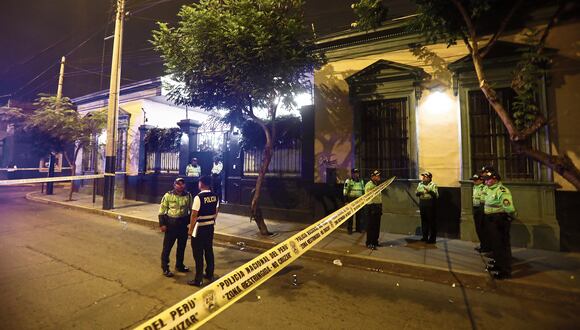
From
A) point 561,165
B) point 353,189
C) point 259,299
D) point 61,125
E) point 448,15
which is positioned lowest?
point 259,299

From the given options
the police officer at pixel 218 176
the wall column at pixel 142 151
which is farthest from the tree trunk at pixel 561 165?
the wall column at pixel 142 151

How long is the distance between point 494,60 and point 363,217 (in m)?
5.30

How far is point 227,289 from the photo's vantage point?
2.66 metres

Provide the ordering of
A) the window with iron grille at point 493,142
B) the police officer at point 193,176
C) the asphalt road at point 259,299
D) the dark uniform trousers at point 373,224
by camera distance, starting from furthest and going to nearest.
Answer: the police officer at point 193,176 → the window with iron grille at point 493,142 → the dark uniform trousers at point 373,224 → the asphalt road at point 259,299

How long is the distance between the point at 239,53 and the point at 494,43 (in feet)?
19.4

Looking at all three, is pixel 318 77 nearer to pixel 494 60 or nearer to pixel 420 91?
pixel 420 91

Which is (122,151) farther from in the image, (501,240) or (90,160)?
(501,240)

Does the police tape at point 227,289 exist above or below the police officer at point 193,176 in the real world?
below

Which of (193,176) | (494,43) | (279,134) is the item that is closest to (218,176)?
(193,176)

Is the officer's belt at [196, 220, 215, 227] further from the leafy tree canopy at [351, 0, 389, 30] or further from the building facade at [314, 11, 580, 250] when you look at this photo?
the leafy tree canopy at [351, 0, 389, 30]

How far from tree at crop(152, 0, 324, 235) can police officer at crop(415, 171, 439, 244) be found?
3985 mm

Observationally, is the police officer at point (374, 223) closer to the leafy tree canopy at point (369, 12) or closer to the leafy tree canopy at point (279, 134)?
the leafy tree canopy at point (279, 134)

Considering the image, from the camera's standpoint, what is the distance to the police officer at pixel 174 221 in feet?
16.7

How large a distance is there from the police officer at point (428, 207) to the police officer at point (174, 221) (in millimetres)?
5412
